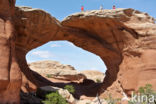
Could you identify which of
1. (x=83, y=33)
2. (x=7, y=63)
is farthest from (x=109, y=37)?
(x=7, y=63)

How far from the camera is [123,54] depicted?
17109mm

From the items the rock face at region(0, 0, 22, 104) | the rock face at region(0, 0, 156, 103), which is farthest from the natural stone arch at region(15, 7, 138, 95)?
the rock face at region(0, 0, 22, 104)

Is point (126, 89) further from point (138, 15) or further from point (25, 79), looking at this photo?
point (25, 79)

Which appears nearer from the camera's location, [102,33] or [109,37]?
[109,37]

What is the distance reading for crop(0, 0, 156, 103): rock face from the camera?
1552 centimetres

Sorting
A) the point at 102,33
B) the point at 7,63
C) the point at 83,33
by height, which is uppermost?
the point at 102,33

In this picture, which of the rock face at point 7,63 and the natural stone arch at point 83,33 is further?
the natural stone arch at point 83,33

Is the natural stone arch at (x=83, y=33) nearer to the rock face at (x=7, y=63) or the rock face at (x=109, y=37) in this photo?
the rock face at (x=109, y=37)

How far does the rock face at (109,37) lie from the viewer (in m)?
15.5

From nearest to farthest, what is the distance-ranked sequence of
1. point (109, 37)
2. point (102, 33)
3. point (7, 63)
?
point (7, 63), point (109, 37), point (102, 33)

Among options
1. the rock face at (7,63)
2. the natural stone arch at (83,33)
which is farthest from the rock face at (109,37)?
the rock face at (7,63)

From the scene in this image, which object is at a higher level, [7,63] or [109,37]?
[109,37]

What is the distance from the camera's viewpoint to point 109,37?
18.2 metres

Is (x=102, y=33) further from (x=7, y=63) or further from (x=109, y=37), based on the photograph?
(x=7, y=63)
